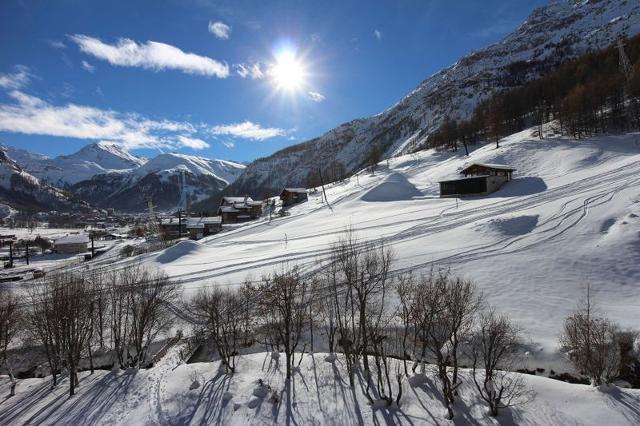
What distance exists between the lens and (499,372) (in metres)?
21.0

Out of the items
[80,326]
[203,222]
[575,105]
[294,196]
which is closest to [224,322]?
[80,326]

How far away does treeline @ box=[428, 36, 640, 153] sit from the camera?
252 ft

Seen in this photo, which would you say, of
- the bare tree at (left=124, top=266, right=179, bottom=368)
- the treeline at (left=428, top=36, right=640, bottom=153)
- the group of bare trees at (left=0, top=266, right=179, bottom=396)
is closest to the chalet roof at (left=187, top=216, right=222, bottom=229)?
the group of bare trees at (left=0, top=266, right=179, bottom=396)

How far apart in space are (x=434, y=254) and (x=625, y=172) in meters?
33.4

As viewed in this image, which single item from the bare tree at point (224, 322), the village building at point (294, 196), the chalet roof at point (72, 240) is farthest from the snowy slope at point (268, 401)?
the chalet roof at point (72, 240)

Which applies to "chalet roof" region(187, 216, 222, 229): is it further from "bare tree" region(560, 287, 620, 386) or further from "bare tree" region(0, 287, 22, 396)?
"bare tree" region(560, 287, 620, 386)

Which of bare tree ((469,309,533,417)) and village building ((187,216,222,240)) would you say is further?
village building ((187,216,222,240))

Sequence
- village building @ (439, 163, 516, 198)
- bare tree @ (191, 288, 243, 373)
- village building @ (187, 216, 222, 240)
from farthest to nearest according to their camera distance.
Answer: village building @ (187, 216, 222, 240) → village building @ (439, 163, 516, 198) → bare tree @ (191, 288, 243, 373)

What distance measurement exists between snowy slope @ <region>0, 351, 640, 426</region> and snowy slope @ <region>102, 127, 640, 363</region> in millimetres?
4701

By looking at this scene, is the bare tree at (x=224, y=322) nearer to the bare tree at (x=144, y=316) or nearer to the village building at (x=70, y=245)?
the bare tree at (x=144, y=316)

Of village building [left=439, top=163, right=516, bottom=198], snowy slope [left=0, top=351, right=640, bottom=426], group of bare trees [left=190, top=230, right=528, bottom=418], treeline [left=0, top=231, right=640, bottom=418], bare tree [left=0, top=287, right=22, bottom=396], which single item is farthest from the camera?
village building [left=439, top=163, right=516, bottom=198]

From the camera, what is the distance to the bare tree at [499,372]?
17391 mm

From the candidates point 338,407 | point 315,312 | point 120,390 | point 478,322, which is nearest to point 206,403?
point 120,390

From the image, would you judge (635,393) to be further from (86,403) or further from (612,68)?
(612,68)
